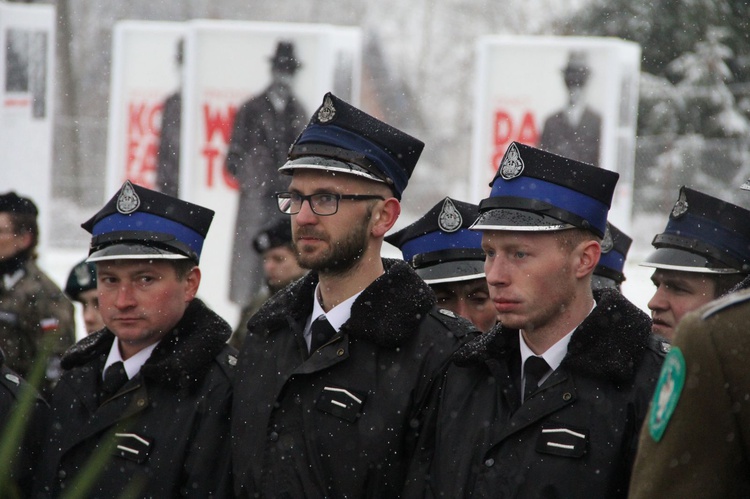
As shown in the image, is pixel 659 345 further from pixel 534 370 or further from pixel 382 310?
pixel 382 310

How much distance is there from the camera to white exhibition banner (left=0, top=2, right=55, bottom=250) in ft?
37.0

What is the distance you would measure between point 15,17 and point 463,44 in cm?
2824

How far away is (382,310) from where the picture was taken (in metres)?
3.91

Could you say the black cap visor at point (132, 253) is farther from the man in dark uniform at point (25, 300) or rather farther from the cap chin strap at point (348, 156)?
the man in dark uniform at point (25, 300)

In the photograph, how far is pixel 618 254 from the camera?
5.59m

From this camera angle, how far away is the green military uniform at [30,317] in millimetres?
6457

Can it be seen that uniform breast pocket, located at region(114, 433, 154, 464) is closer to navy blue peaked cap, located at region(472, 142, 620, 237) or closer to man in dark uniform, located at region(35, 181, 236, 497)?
man in dark uniform, located at region(35, 181, 236, 497)

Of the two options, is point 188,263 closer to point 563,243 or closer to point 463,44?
point 563,243

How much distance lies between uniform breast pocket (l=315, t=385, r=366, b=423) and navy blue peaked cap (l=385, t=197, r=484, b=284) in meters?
1.27

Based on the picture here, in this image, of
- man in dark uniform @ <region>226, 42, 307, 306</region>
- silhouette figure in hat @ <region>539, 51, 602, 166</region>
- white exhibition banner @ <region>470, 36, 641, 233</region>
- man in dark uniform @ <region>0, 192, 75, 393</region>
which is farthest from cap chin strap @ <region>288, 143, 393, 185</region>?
silhouette figure in hat @ <region>539, 51, 602, 166</region>

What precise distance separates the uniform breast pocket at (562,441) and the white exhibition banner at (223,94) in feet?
26.6

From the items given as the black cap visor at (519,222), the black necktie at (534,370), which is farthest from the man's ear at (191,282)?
the black necktie at (534,370)

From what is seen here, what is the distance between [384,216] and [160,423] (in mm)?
1148

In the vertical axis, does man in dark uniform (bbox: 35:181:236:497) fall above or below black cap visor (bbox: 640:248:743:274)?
below
